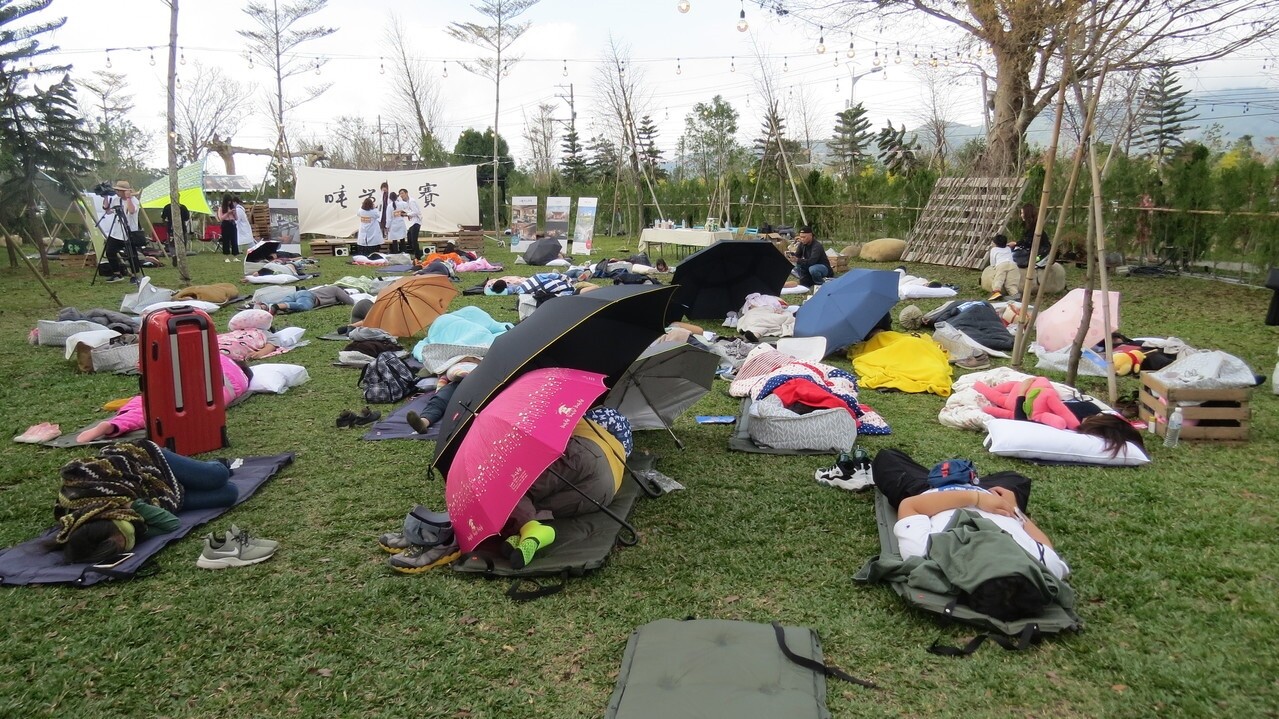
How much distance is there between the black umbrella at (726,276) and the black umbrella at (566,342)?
5.19 m

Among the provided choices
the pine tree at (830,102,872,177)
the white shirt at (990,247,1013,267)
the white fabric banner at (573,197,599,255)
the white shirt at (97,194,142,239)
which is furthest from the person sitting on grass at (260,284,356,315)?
the pine tree at (830,102,872,177)

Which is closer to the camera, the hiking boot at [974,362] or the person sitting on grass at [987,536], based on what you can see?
the person sitting on grass at [987,536]

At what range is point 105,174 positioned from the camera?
36500 millimetres

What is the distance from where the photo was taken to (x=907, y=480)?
4.05 metres

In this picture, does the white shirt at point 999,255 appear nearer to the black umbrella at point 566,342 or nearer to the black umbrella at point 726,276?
the black umbrella at point 726,276

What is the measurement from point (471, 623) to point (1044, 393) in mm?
4126

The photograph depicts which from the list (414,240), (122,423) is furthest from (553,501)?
(414,240)

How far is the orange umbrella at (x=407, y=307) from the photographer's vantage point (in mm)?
8891

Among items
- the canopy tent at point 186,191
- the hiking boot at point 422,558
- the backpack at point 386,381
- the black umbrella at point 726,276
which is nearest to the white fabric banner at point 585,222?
the canopy tent at point 186,191

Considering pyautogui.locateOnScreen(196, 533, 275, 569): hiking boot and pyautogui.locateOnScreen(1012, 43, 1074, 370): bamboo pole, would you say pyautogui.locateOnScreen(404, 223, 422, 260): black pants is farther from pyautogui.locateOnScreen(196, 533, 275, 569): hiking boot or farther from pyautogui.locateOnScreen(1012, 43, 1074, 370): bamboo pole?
pyautogui.locateOnScreen(196, 533, 275, 569): hiking boot

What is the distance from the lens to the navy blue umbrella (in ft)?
24.8

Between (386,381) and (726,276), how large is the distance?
4.68 meters

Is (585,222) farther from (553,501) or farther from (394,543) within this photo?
(394,543)

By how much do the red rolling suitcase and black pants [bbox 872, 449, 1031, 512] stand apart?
4.38 meters
